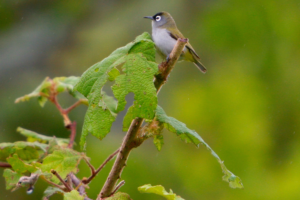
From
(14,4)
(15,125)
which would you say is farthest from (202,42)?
(14,4)

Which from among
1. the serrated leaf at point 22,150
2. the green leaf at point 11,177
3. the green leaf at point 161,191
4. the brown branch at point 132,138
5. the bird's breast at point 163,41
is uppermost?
the bird's breast at point 163,41

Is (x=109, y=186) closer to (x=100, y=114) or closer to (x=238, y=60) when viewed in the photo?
(x=100, y=114)

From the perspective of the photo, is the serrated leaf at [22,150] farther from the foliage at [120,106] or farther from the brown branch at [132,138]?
the brown branch at [132,138]

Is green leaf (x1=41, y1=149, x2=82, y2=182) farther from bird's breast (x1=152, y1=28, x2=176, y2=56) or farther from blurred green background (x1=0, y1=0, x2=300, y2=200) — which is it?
blurred green background (x1=0, y1=0, x2=300, y2=200)

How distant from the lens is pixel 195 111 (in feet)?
12.5

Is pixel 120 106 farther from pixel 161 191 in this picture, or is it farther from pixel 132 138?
pixel 161 191

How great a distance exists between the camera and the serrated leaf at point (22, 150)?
3.03 feet

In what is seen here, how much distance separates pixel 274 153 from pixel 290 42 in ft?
5.06

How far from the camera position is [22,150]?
931 mm

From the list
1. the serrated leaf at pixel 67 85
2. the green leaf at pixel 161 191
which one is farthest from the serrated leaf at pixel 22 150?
the green leaf at pixel 161 191

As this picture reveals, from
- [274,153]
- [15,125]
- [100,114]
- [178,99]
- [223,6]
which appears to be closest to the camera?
[100,114]

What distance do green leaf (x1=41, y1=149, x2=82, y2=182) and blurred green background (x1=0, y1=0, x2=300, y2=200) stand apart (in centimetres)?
172

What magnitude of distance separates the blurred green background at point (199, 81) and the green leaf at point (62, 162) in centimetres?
172

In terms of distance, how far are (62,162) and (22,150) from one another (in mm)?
166
